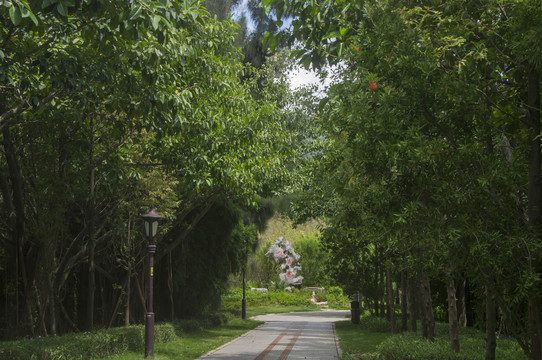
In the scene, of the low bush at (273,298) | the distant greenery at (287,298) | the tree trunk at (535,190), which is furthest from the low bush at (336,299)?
the tree trunk at (535,190)

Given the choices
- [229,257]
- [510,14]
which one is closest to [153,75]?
[510,14]

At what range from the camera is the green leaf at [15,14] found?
5.56 meters

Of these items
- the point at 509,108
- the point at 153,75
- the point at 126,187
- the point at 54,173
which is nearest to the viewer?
the point at 509,108

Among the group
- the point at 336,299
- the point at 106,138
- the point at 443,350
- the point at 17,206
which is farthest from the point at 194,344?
the point at 336,299

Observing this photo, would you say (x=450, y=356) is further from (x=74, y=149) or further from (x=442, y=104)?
(x=74, y=149)

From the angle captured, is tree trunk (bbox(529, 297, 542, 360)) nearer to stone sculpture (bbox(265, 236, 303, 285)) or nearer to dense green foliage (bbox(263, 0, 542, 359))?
dense green foliage (bbox(263, 0, 542, 359))

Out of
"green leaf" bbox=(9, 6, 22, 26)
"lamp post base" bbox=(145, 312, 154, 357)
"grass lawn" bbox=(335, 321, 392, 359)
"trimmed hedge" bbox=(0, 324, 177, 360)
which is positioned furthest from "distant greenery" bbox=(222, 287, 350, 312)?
"green leaf" bbox=(9, 6, 22, 26)

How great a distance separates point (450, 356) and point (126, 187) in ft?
31.7

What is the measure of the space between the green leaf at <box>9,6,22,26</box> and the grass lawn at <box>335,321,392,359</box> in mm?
10816

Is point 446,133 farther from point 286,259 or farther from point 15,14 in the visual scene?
point 286,259

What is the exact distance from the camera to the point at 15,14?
222 inches

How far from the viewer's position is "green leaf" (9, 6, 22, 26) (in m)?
5.56

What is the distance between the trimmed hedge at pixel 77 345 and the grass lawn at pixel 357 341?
5.69 m

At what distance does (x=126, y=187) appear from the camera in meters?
15.5
